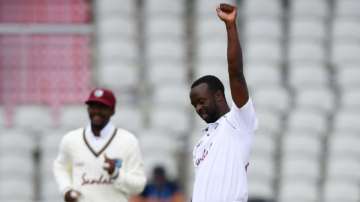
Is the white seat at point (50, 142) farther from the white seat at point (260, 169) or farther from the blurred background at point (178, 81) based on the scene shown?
the white seat at point (260, 169)

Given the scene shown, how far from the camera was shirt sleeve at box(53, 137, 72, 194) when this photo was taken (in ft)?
24.8

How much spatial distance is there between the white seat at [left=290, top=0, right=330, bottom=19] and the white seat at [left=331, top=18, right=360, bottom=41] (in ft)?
0.67

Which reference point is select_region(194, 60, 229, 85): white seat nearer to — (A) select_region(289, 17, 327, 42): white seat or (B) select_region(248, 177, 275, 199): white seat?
(A) select_region(289, 17, 327, 42): white seat

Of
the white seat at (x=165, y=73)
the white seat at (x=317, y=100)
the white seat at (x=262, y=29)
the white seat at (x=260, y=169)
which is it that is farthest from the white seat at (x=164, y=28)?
the white seat at (x=260, y=169)

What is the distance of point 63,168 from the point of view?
7.66m

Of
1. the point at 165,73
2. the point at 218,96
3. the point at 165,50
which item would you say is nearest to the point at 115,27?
the point at 165,50

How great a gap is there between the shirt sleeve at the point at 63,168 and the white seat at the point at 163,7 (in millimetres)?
5654

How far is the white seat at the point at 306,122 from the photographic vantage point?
12016mm

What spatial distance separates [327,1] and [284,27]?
0.61 metres

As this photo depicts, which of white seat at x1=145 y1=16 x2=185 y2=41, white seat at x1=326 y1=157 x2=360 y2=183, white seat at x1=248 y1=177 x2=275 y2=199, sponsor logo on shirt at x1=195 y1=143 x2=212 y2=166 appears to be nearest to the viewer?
sponsor logo on shirt at x1=195 y1=143 x2=212 y2=166

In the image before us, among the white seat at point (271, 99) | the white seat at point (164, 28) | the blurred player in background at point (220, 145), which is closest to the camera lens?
the blurred player in background at point (220, 145)

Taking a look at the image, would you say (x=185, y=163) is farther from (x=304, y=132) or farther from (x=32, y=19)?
(x=32, y=19)

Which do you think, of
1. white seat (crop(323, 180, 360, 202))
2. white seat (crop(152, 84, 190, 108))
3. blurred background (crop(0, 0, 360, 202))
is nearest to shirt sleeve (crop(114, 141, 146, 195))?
blurred background (crop(0, 0, 360, 202))

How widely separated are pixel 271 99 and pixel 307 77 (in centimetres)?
62
